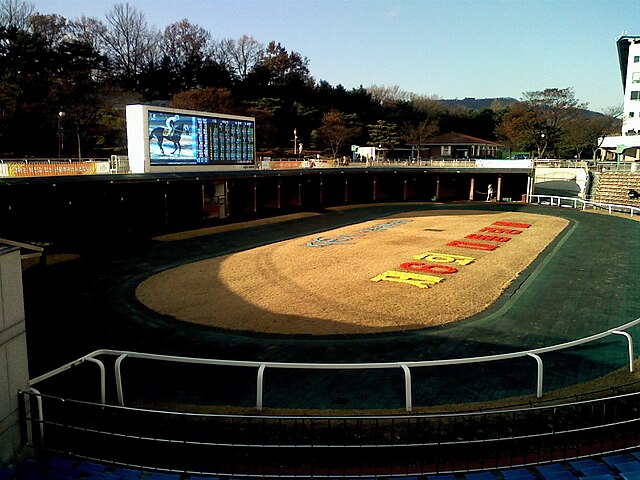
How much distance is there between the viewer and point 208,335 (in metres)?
12.4

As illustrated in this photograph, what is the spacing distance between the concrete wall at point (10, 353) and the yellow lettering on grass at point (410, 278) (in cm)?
1260

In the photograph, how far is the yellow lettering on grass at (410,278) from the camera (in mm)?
17250

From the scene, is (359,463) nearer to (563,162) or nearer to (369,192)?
(369,192)

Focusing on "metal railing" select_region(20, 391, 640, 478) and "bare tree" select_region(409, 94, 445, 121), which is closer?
"metal railing" select_region(20, 391, 640, 478)

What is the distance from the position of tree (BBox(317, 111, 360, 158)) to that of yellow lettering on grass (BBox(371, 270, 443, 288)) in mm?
51707

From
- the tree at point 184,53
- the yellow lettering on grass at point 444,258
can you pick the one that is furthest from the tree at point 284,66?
the yellow lettering on grass at point 444,258

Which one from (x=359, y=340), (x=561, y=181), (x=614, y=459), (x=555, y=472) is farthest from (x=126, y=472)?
(x=561, y=181)

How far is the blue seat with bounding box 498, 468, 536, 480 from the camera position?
5977 millimetres

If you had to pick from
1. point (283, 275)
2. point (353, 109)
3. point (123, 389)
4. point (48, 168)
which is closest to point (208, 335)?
point (123, 389)

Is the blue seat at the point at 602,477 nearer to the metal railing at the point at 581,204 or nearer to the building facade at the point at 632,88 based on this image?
the metal railing at the point at 581,204

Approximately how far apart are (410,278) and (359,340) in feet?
21.1

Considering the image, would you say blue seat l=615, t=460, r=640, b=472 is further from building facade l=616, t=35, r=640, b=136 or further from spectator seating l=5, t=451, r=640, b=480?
building facade l=616, t=35, r=640, b=136

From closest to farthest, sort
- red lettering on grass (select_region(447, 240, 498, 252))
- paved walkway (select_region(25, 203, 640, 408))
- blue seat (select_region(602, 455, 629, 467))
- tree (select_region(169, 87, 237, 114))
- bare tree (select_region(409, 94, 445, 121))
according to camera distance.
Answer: blue seat (select_region(602, 455, 629, 467))
paved walkway (select_region(25, 203, 640, 408))
red lettering on grass (select_region(447, 240, 498, 252))
tree (select_region(169, 87, 237, 114))
bare tree (select_region(409, 94, 445, 121))

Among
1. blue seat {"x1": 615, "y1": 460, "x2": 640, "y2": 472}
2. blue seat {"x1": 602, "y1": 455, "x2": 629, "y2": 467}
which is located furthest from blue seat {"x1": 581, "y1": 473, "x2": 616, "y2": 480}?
blue seat {"x1": 602, "y1": 455, "x2": 629, "y2": 467}
